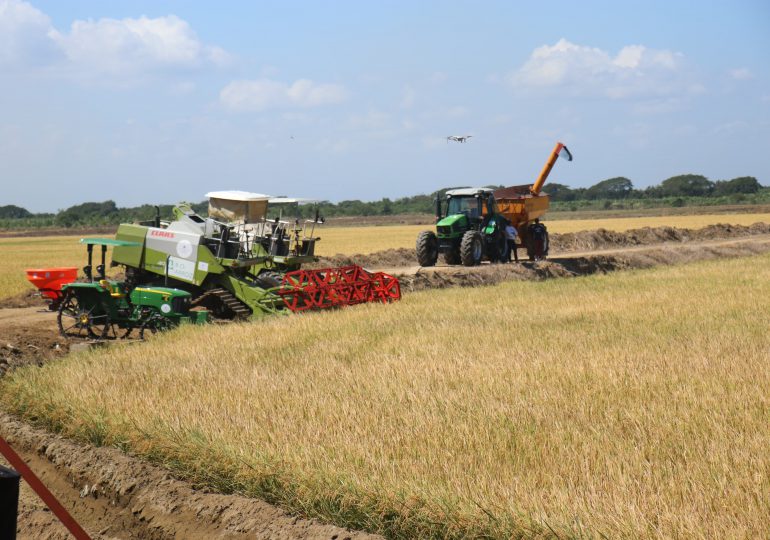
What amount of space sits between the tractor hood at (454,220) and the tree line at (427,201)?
129 ft

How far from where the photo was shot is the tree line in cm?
7988

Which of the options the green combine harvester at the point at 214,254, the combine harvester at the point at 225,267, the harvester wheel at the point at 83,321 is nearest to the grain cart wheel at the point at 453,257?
the combine harvester at the point at 225,267

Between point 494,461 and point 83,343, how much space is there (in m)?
9.06

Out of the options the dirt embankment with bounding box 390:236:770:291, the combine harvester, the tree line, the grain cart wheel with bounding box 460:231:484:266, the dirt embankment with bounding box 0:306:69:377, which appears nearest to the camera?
the dirt embankment with bounding box 0:306:69:377

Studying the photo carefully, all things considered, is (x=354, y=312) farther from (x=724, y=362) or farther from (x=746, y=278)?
(x=746, y=278)

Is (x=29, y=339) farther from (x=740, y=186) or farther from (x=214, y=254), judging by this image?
(x=740, y=186)

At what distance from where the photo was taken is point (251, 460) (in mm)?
6207

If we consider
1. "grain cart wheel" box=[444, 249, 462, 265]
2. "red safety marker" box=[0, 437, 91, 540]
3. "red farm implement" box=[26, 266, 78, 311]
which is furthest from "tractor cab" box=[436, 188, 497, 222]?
"red safety marker" box=[0, 437, 91, 540]

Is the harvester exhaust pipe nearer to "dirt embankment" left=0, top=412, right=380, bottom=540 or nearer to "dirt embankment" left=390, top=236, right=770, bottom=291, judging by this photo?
"dirt embankment" left=390, top=236, right=770, bottom=291

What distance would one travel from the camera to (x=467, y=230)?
24.9m

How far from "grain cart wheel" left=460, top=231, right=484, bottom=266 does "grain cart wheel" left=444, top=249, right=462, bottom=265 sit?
51 cm

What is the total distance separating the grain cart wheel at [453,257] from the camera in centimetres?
2471

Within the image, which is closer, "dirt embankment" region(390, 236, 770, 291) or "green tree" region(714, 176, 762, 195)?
"dirt embankment" region(390, 236, 770, 291)

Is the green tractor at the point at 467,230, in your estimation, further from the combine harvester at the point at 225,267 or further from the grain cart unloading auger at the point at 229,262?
the grain cart unloading auger at the point at 229,262
